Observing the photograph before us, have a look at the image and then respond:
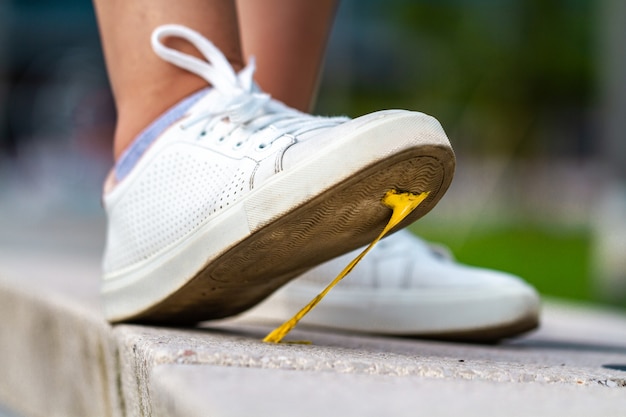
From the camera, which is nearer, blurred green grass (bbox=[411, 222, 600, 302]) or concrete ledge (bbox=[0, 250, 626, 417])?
concrete ledge (bbox=[0, 250, 626, 417])

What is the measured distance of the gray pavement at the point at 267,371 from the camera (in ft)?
2.23

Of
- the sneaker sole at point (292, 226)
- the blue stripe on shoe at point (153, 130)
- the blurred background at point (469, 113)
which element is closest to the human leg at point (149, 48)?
the blue stripe on shoe at point (153, 130)

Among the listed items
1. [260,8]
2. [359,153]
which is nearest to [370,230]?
[359,153]

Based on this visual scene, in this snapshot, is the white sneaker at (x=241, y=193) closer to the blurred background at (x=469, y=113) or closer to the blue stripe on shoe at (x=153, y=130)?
the blue stripe on shoe at (x=153, y=130)

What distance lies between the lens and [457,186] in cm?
1294

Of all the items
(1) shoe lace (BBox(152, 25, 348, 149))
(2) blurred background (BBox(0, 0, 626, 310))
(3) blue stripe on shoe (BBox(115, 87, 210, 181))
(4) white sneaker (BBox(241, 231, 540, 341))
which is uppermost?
(1) shoe lace (BBox(152, 25, 348, 149))

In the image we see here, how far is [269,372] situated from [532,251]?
721 centimetres

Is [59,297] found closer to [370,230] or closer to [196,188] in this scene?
[196,188]

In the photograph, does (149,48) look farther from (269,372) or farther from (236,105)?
(269,372)

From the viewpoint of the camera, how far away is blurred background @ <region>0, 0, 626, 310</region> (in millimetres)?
5922

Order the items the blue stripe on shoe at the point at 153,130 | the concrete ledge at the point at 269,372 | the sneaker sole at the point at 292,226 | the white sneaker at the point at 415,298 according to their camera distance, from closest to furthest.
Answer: the concrete ledge at the point at 269,372 < the sneaker sole at the point at 292,226 < the blue stripe on shoe at the point at 153,130 < the white sneaker at the point at 415,298

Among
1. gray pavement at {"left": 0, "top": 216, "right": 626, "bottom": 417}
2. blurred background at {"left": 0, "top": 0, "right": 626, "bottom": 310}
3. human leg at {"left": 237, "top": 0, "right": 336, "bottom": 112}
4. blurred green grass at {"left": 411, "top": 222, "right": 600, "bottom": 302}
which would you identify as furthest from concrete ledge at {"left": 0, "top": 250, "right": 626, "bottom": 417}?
blurred green grass at {"left": 411, "top": 222, "right": 600, "bottom": 302}

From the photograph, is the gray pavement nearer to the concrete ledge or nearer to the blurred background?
the concrete ledge

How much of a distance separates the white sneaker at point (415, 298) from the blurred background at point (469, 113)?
256 cm
